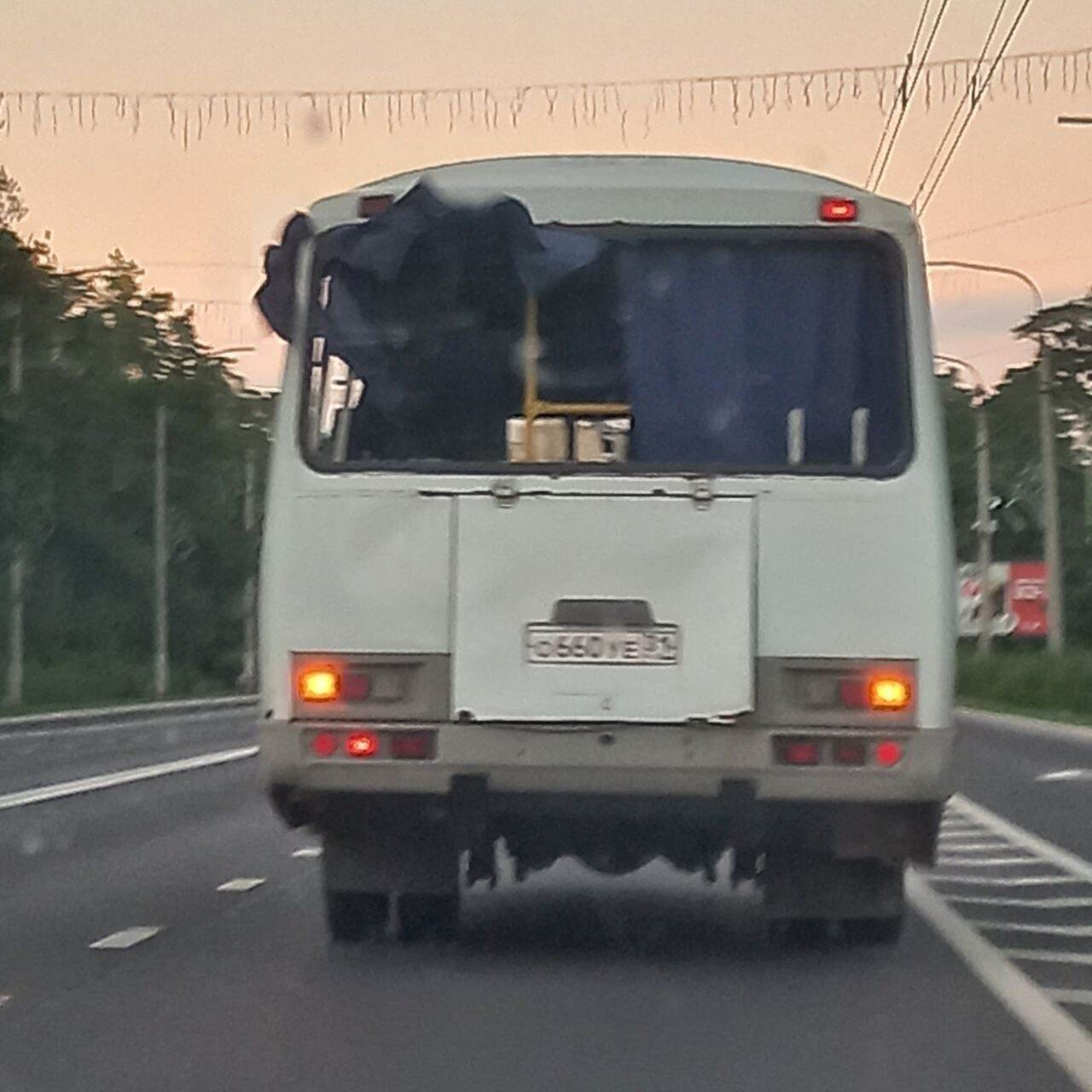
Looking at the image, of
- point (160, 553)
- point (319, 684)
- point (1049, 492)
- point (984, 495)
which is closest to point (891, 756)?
point (319, 684)

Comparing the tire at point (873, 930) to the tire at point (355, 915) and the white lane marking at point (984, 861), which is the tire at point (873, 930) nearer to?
the tire at point (355, 915)

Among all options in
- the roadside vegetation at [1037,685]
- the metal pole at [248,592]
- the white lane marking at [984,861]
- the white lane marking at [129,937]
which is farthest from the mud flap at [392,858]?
the metal pole at [248,592]

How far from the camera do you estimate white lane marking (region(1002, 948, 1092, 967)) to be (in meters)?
12.3

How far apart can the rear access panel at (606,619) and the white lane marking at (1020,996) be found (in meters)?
1.42

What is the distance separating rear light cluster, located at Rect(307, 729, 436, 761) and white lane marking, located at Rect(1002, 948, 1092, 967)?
273 centimetres

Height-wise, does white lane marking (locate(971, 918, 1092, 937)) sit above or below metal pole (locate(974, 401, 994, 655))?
below

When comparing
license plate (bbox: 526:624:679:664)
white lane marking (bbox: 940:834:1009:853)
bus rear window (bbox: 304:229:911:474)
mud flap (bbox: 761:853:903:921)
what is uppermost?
bus rear window (bbox: 304:229:911:474)

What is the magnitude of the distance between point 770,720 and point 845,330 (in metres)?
1.60

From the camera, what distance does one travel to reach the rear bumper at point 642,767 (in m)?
11.4

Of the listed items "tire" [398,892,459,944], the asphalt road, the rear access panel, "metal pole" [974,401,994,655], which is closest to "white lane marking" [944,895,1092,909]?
the asphalt road

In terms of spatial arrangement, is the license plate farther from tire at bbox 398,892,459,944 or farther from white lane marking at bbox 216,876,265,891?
white lane marking at bbox 216,876,265,891

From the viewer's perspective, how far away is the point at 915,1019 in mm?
10336

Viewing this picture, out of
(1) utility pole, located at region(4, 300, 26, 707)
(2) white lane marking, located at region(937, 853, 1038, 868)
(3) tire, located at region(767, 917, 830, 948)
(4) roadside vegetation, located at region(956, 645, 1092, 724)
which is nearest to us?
(3) tire, located at region(767, 917, 830, 948)

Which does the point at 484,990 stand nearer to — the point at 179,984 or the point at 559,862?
the point at 179,984
